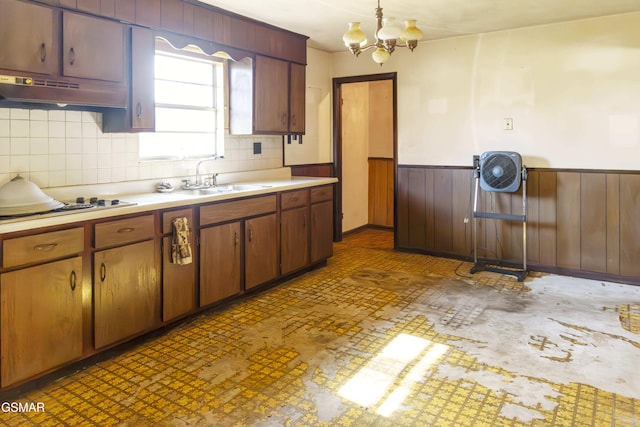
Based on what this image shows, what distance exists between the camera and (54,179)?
3025mm

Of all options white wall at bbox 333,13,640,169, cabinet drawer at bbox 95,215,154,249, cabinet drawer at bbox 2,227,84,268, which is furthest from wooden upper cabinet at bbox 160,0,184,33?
white wall at bbox 333,13,640,169

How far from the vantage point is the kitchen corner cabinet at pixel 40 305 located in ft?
7.51

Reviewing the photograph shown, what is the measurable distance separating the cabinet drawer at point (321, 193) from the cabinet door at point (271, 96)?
68 cm

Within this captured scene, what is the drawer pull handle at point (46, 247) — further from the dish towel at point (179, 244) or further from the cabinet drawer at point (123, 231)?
the dish towel at point (179, 244)

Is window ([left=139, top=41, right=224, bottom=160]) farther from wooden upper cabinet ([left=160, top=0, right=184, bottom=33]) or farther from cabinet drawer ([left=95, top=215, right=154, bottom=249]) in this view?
cabinet drawer ([left=95, top=215, right=154, bottom=249])

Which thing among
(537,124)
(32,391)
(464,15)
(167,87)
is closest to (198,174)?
(167,87)

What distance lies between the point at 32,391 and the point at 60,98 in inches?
63.1

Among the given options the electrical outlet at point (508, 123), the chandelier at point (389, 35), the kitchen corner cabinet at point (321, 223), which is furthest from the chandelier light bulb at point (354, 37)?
the electrical outlet at point (508, 123)

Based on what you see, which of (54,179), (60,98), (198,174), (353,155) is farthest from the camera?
(353,155)

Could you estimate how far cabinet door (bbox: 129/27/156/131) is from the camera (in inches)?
124

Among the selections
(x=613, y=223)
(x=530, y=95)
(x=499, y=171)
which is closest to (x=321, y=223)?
(x=499, y=171)

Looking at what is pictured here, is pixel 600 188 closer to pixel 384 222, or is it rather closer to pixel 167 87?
pixel 384 222

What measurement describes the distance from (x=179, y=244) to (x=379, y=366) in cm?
150

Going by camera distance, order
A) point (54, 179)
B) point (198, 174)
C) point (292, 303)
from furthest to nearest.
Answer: point (198, 174) → point (292, 303) → point (54, 179)
